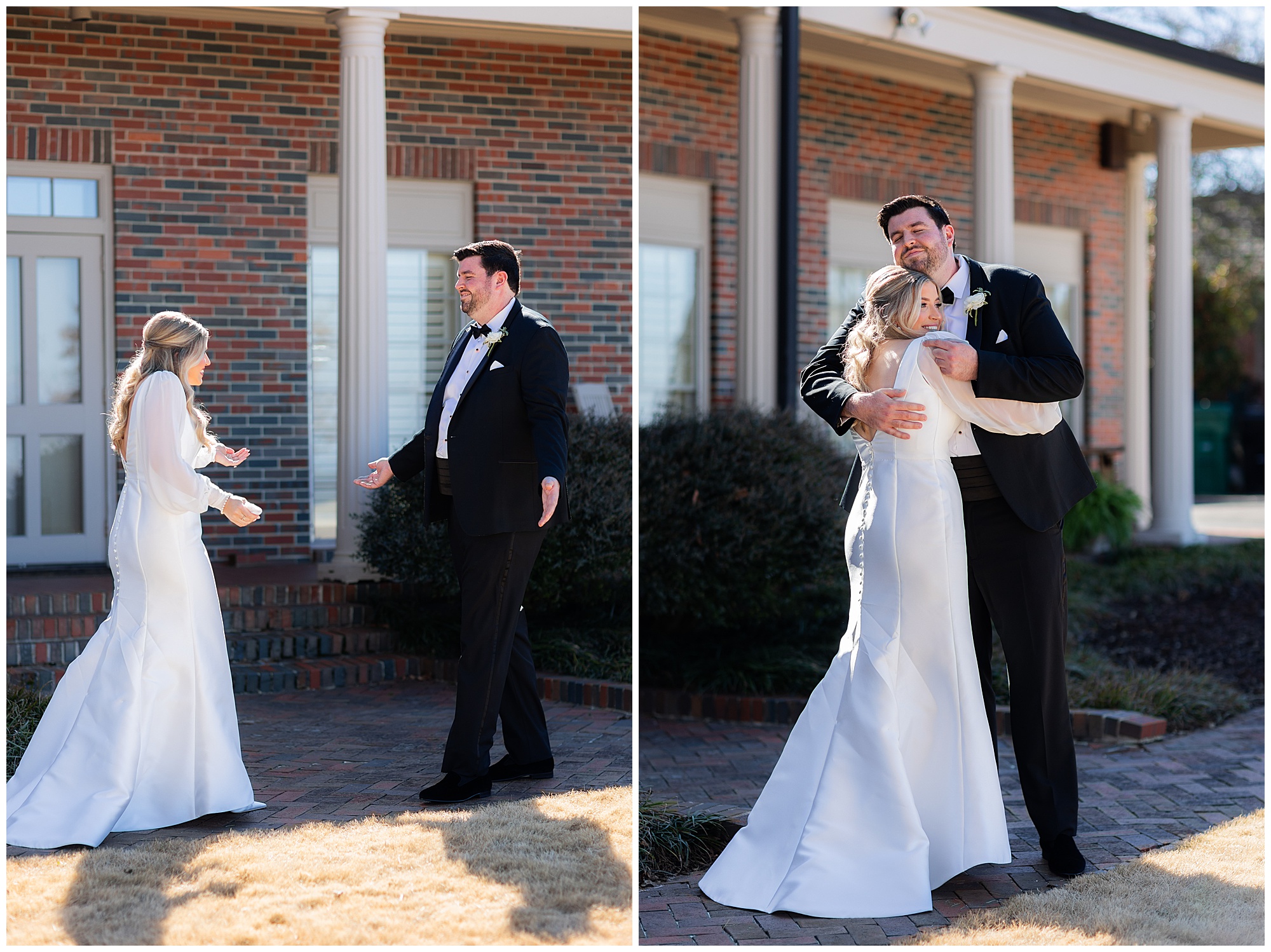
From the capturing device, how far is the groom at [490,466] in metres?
3.92

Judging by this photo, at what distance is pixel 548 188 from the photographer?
792 cm

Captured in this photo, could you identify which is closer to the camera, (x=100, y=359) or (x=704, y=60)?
(x=100, y=359)

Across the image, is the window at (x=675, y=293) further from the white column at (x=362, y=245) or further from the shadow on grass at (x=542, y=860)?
the shadow on grass at (x=542, y=860)

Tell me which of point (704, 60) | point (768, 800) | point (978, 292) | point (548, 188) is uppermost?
point (704, 60)

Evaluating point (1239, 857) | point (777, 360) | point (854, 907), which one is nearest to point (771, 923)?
point (854, 907)

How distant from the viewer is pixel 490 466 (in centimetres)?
397

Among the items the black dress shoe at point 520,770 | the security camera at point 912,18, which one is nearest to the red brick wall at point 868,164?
the security camera at point 912,18

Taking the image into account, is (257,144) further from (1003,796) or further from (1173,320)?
(1173,320)

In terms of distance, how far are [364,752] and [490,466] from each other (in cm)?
110

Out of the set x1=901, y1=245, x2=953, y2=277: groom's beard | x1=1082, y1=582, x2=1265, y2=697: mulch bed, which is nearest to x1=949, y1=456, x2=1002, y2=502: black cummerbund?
x1=901, y1=245, x2=953, y2=277: groom's beard

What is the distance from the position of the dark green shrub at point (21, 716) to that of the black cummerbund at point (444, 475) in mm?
1489

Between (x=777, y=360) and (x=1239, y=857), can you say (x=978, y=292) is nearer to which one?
(x=1239, y=857)

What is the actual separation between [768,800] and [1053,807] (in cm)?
87

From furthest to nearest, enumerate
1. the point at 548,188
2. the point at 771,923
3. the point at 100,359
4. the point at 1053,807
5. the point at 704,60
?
the point at 704,60
the point at 548,188
the point at 100,359
the point at 1053,807
the point at 771,923
